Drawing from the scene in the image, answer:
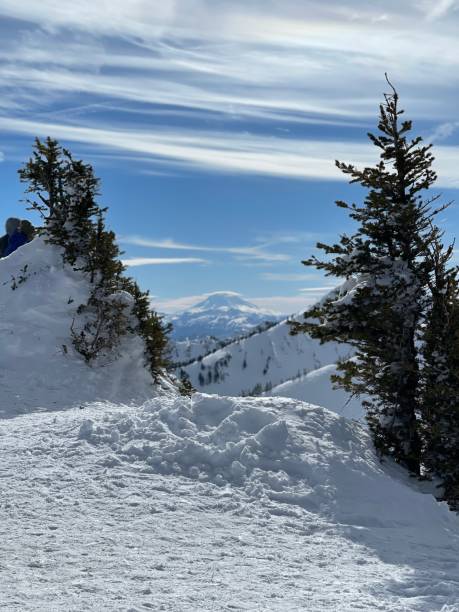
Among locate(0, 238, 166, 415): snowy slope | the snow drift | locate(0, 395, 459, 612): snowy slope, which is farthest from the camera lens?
locate(0, 238, 166, 415): snowy slope

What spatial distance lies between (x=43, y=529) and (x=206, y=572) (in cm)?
287

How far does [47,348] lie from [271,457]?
46.3 feet

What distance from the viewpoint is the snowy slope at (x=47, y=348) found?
67.7ft

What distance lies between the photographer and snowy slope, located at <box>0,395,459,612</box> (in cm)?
703

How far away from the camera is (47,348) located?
76.4 ft

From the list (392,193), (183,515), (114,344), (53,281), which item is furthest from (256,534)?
(53,281)

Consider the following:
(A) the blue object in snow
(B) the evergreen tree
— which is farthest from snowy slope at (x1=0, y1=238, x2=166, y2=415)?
(A) the blue object in snow

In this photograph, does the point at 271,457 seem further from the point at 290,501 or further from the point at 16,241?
the point at 16,241

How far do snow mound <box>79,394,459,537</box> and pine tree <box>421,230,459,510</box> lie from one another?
1.14 meters

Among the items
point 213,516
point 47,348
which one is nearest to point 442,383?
point 213,516

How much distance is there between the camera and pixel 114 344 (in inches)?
973

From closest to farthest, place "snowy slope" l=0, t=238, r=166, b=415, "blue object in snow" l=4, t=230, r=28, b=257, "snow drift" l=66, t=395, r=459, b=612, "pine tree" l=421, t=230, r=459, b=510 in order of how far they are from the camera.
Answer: "snow drift" l=66, t=395, r=459, b=612 → "pine tree" l=421, t=230, r=459, b=510 → "snowy slope" l=0, t=238, r=166, b=415 → "blue object in snow" l=4, t=230, r=28, b=257

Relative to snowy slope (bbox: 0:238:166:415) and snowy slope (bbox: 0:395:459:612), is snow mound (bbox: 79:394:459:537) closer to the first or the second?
snowy slope (bbox: 0:395:459:612)

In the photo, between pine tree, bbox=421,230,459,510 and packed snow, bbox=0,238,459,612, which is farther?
pine tree, bbox=421,230,459,510
